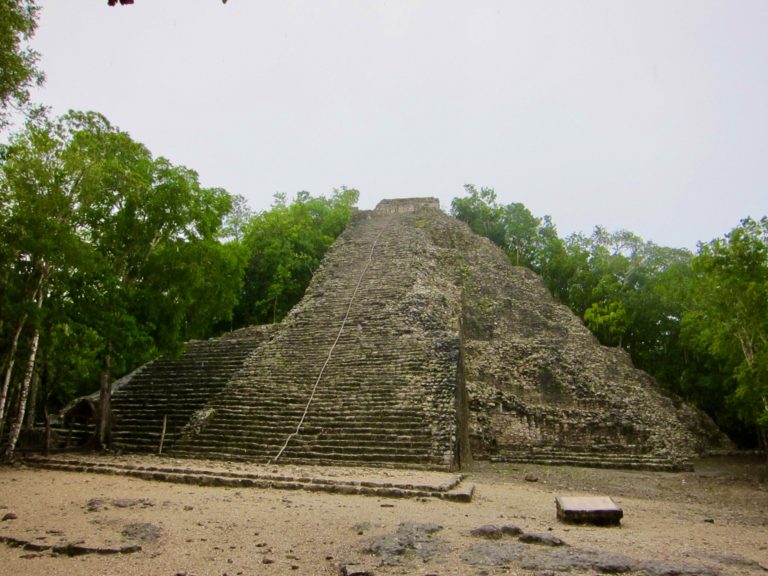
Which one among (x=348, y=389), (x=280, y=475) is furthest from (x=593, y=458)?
(x=280, y=475)

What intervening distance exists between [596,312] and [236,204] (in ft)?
64.0

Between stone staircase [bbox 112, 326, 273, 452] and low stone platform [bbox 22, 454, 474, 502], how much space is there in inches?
78.2

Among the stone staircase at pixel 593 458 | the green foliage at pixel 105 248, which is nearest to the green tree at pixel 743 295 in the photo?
the stone staircase at pixel 593 458

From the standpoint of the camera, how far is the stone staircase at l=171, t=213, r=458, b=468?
10.1 m

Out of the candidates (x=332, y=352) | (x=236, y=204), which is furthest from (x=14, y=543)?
(x=236, y=204)

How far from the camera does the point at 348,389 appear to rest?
39.3 ft

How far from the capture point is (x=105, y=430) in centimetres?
1160

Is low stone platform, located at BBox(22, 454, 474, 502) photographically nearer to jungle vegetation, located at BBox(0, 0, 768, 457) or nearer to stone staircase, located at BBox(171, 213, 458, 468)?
stone staircase, located at BBox(171, 213, 458, 468)

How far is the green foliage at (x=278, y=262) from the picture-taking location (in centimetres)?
2386

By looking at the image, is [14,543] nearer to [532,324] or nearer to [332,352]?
[332,352]

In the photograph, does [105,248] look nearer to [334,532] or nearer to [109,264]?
[109,264]

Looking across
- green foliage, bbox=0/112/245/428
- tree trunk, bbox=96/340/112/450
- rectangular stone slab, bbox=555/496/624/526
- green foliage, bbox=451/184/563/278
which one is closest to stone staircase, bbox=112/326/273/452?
tree trunk, bbox=96/340/112/450

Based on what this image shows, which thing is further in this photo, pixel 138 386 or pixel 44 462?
pixel 138 386

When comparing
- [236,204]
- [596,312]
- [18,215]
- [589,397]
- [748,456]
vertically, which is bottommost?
[748,456]
